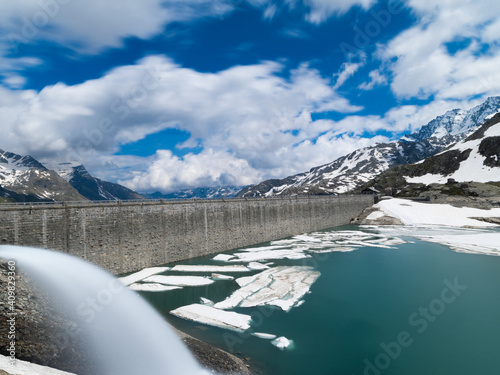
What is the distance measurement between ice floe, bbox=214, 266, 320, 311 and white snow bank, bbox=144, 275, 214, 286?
3460mm

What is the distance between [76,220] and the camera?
3023 cm

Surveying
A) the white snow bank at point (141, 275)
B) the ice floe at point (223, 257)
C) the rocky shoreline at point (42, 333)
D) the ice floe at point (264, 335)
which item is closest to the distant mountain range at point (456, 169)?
the ice floe at point (223, 257)

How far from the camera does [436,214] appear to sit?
288ft

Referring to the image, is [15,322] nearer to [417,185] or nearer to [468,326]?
[468,326]

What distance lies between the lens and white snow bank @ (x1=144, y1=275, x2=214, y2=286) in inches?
1171

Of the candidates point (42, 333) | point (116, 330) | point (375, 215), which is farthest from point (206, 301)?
point (375, 215)

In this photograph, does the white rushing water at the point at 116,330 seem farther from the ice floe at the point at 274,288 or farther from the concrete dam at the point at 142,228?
the concrete dam at the point at 142,228

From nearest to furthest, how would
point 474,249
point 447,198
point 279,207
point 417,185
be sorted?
point 474,249 < point 279,207 < point 447,198 < point 417,185

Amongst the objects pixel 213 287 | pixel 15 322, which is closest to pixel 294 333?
pixel 213 287

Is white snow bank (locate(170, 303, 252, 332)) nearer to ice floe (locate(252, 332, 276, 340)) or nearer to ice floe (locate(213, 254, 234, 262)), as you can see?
ice floe (locate(252, 332, 276, 340))

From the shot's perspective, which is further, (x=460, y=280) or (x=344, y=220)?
(x=344, y=220)

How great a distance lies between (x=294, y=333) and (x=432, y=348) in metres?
7.67

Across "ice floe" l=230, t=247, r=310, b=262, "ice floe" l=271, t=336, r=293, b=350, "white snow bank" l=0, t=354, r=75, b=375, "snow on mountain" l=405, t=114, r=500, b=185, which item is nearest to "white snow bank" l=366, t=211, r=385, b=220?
"ice floe" l=230, t=247, r=310, b=262

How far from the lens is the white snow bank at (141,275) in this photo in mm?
30316
